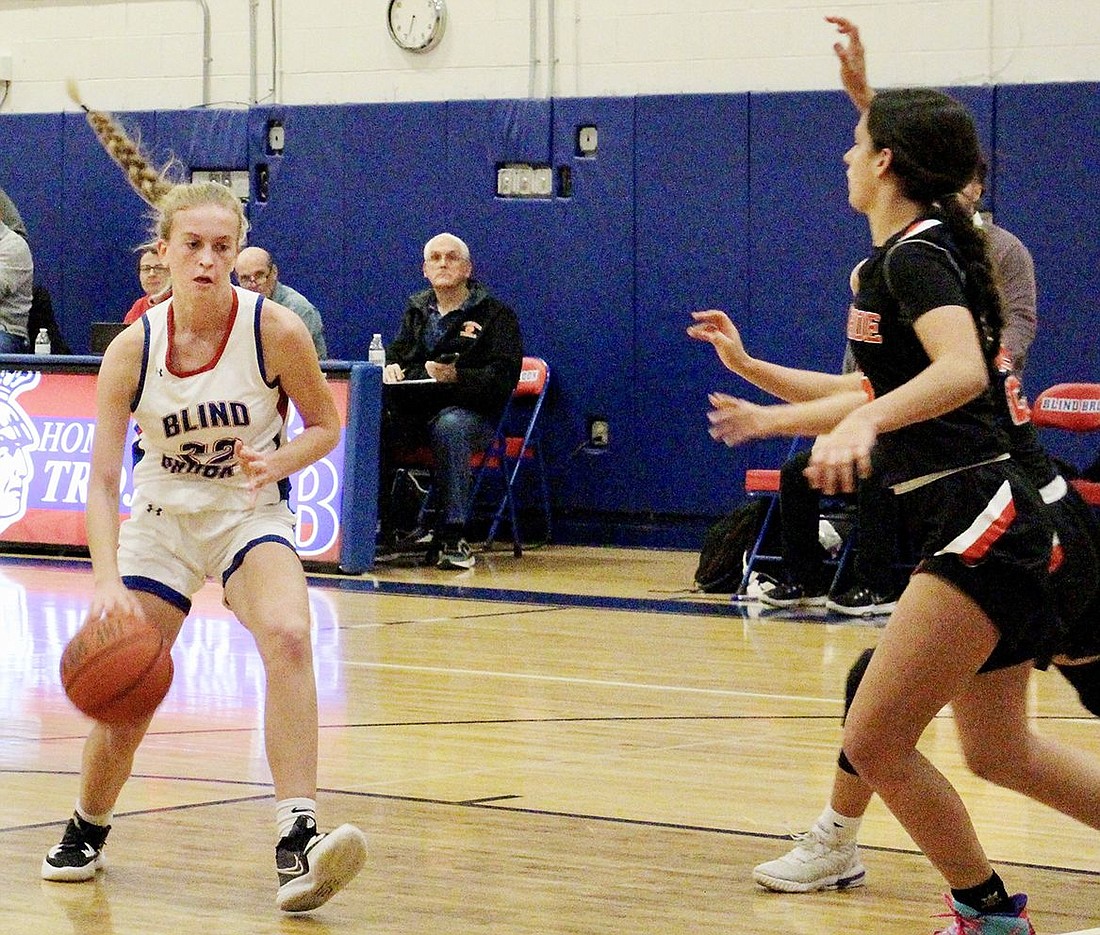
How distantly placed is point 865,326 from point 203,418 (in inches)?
59.6

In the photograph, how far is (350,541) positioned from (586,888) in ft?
21.5

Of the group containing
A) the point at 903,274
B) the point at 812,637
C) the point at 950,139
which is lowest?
the point at 812,637

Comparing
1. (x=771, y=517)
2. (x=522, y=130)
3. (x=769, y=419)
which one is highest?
(x=522, y=130)

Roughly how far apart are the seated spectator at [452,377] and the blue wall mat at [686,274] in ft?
3.86

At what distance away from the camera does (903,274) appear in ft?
11.5

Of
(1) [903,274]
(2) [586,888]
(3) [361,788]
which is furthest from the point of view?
(3) [361,788]

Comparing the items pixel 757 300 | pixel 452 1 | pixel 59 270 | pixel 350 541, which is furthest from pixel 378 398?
pixel 59 270

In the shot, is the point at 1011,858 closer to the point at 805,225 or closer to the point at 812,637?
the point at 812,637

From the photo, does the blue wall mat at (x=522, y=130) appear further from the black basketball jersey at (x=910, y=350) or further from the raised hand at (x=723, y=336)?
the black basketball jersey at (x=910, y=350)

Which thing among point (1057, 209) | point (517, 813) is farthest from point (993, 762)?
point (1057, 209)

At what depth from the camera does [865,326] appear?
3596 millimetres

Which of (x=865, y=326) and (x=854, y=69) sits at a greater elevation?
(x=854, y=69)

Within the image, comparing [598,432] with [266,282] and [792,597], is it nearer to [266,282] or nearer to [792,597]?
[266,282]

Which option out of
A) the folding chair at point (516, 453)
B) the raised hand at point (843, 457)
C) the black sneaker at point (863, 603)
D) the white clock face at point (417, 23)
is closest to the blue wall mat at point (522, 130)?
the white clock face at point (417, 23)
